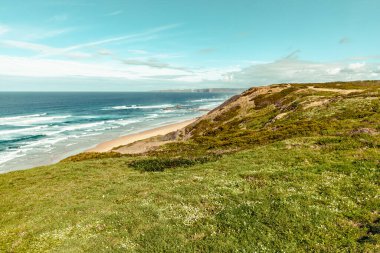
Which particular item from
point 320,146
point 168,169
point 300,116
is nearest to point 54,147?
point 168,169

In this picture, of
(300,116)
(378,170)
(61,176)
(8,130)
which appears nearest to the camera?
(378,170)

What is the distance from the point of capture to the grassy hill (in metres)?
13.5

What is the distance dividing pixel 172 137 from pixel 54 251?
185ft

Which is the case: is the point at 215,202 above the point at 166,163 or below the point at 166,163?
above

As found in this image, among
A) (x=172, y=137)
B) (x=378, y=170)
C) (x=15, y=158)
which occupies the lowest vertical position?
(x=15, y=158)

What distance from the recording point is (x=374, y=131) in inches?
1116

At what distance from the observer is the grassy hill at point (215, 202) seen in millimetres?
13523

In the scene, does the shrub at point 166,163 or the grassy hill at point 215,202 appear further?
the shrub at point 166,163

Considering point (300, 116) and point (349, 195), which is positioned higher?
point (300, 116)

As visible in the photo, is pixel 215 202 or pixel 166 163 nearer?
pixel 215 202

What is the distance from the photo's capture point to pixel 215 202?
58.4 ft

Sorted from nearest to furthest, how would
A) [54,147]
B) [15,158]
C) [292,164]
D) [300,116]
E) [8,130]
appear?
1. [292,164]
2. [300,116]
3. [15,158]
4. [54,147]
5. [8,130]

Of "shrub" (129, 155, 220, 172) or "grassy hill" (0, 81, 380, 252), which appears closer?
"grassy hill" (0, 81, 380, 252)

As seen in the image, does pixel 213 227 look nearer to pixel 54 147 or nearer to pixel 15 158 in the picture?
pixel 15 158
